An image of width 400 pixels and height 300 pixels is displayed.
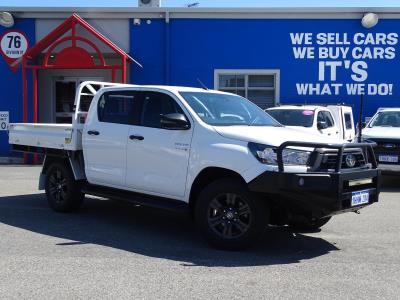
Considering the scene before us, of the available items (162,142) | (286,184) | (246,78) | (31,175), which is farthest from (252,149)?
(246,78)

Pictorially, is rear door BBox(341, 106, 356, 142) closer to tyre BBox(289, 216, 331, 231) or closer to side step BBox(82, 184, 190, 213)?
tyre BBox(289, 216, 331, 231)

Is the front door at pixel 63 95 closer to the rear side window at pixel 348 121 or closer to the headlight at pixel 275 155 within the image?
the rear side window at pixel 348 121

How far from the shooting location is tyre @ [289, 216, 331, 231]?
21.6 ft

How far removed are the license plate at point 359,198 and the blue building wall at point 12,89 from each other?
1388 centimetres

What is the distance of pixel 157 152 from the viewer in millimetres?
6594

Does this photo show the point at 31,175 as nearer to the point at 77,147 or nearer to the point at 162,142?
the point at 77,147

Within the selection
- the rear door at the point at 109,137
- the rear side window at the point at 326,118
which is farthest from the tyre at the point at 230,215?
the rear side window at the point at 326,118

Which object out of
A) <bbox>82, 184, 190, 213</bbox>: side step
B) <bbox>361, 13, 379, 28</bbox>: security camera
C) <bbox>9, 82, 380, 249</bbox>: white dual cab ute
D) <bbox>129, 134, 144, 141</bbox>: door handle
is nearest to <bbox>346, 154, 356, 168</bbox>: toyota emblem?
<bbox>9, 82, 380, 249</bbox>: white dual cab ute

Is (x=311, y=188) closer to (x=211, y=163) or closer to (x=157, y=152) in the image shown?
(x=211, y=163)

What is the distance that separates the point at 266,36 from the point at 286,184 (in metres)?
12.4

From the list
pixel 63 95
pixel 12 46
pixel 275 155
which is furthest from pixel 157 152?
pixel 63 95

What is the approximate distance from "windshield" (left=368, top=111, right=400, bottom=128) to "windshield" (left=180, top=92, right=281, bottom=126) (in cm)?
634

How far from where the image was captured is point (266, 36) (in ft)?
56.3

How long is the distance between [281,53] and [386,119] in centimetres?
529
